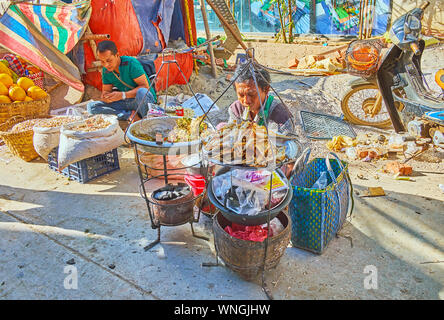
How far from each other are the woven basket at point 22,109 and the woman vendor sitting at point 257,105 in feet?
11.9

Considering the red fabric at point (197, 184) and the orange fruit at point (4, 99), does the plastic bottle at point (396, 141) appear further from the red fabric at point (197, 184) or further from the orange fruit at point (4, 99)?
the orange fruit at point (4, 99)

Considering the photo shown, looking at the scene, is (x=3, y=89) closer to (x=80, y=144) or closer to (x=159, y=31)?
(x=80, y=144)

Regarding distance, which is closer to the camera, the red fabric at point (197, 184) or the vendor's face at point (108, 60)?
the red fabric at point (197, 184)

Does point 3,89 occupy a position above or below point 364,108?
above

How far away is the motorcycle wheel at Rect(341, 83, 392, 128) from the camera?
524cm

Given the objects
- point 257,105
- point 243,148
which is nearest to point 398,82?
point 257,105

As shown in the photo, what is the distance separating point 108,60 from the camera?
4164 millimetres

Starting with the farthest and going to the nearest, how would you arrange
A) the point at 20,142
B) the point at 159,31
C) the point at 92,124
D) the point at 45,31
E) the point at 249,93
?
1. the point at 159,31
2. the point at 45,31
3. the point at 20,142
4. the point at 92,124
5. the point at 249,93

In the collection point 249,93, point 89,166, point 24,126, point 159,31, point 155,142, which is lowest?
point 89,166

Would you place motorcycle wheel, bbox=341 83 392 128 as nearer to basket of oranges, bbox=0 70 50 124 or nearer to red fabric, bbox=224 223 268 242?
red fabric, bbox=224 223 268 242

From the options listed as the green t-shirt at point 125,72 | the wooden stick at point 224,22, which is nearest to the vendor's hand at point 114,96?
the green t-shirt at point 125,72

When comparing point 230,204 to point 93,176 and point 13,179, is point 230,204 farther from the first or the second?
point 13,179

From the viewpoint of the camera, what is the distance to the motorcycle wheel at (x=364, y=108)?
17.2 ft

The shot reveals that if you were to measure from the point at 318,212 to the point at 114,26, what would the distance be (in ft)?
16.8
